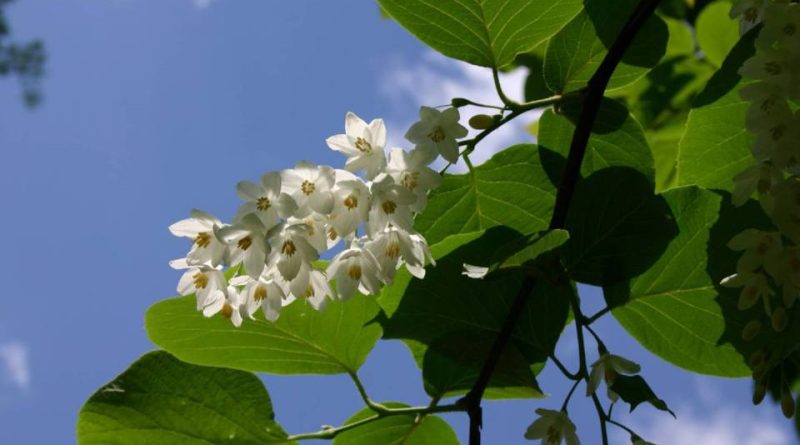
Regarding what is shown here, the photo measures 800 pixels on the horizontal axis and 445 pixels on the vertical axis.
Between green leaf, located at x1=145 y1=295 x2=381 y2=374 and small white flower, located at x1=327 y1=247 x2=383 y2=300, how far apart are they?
103 millimetres

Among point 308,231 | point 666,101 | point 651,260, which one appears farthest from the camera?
point 666,101

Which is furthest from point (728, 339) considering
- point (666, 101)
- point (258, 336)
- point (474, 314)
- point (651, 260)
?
point (666, 101)

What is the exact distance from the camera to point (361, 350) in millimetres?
1204

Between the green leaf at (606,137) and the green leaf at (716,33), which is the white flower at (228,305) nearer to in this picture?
the green leaf at (606,137)

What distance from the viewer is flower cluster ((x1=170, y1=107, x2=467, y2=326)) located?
0.96 meters

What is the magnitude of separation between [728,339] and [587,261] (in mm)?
208

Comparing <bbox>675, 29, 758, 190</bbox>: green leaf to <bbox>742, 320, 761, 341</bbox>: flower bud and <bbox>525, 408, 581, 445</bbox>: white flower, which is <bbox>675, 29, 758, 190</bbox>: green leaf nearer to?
<bbox>742, 320, 761, 341</bbox>: flower bud

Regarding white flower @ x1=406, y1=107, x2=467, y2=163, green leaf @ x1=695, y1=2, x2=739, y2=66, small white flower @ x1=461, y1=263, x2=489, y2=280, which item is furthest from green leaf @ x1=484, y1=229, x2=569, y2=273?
green leaf @ x1=695, y1=2, x2=739, y2=66

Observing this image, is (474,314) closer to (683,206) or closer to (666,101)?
(683,206)

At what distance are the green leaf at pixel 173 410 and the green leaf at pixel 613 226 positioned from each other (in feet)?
1.44

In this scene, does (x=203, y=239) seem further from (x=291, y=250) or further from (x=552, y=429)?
(x=552, y=429)

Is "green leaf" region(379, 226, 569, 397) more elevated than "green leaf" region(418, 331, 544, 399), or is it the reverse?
Answer: "green leaf" region(379, 226, 569, 397)

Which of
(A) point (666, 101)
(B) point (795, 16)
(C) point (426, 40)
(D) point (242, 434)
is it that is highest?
(A) point (666, 101)

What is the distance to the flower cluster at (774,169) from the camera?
972 mm
